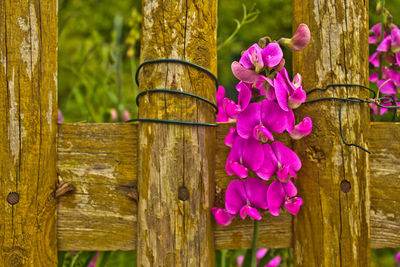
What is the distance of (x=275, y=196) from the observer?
97 cm

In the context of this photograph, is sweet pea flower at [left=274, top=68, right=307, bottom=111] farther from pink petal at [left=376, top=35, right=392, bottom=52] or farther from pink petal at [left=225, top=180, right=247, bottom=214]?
pink petal at [left=376, top=35, right=392, bottom=52]

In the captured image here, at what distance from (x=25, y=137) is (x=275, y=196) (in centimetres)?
72

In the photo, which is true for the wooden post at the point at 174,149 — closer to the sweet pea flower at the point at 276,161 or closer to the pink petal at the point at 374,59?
the sweet pea flower at the point at 276,161

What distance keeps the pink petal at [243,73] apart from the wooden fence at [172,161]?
0.37 feet

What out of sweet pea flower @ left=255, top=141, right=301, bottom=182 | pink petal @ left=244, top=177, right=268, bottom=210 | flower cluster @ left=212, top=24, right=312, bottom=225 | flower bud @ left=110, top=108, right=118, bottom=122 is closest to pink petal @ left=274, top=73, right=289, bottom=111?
flower cluster @ left=212, top=24, right=312, bottom=225

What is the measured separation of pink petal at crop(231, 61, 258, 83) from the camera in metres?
0.94

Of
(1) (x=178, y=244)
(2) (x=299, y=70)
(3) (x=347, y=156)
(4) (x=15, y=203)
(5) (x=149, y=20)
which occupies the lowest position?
(1) (x=178, y=244)

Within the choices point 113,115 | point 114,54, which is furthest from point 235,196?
point 114,54

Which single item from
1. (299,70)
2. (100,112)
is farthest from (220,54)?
(100,112)

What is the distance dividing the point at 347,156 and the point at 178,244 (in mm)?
531

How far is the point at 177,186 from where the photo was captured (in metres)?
0.99

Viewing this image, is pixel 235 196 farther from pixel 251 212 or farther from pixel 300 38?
pixel 300 38

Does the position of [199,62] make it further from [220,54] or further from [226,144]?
[220,54]

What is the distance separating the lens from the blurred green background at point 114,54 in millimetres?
1837
